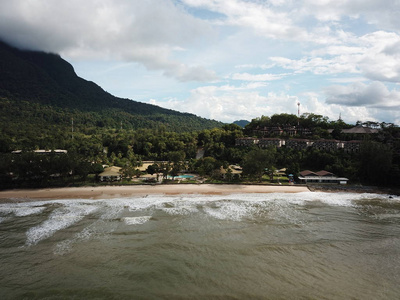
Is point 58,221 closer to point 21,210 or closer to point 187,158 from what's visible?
point 21,210

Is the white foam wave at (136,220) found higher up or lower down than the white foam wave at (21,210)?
higher up

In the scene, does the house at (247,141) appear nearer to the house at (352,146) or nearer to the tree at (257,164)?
the house at (352,146)

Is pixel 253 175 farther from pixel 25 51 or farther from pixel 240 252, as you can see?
pixel 25 51

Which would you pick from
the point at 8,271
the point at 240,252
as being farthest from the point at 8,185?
the point at 240,252

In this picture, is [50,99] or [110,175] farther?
[50,99]

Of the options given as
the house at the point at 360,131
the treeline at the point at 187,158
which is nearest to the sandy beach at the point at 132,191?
the treeline at the point at 187,158

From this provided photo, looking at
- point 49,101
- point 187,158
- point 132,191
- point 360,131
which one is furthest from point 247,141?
point 49,101
